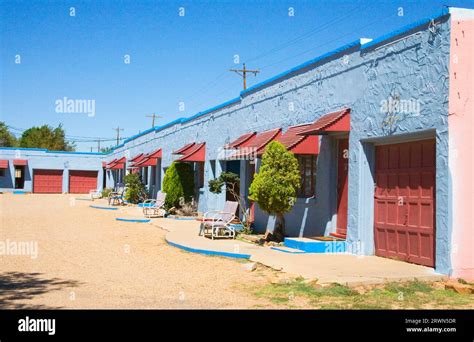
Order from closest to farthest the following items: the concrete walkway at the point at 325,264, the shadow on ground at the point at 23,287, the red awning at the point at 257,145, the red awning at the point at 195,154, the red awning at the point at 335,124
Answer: the shadow on ground at the point at 23,287 → the concrete walkway at the point at 325,264 → the red awning at the point at 335,124 → the red awning at the point at 257,145 → the red awning at the point at 195,154

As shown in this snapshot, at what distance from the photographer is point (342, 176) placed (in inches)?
459

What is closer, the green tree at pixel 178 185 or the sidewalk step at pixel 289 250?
the sidewalk step at pixel 289 250

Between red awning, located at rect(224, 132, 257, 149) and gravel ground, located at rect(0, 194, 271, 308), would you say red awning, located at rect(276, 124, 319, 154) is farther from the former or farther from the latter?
red awning, located at rect(224, 132, 257, 149)

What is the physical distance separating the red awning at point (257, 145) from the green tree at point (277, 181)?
1559 mm

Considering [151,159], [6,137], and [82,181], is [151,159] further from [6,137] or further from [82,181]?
[6,137]

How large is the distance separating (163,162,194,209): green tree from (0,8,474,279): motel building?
5.47 metres

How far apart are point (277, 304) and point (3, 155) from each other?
150 ft

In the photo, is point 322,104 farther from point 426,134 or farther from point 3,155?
point 3,155

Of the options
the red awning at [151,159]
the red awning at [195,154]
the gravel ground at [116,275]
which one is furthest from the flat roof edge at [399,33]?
the red awning at [151,159]

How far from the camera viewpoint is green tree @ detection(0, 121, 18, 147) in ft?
232

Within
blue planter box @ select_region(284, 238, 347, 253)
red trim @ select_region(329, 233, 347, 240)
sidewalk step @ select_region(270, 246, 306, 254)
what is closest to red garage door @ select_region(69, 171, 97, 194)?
sidewalk step @ select_region(270, 246, 306, 254)

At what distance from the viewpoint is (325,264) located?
9266 mm

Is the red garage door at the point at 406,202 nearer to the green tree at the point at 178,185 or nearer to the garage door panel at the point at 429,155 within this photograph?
the garage door panel at the point at 429,155

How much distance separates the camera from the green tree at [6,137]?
70.6 m
